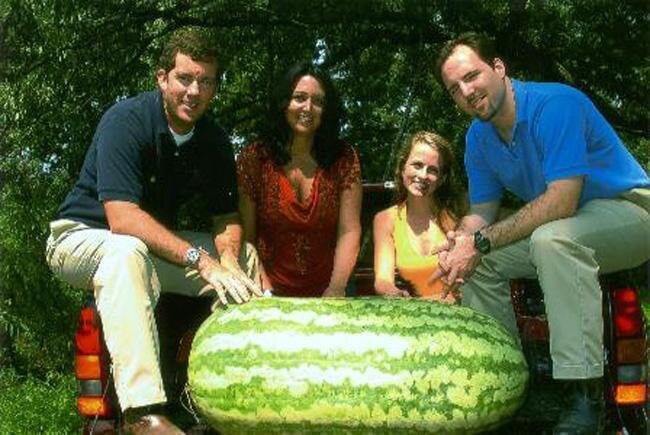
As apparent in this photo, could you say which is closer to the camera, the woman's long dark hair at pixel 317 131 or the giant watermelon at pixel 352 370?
the giant watermelon at pixel 352 370

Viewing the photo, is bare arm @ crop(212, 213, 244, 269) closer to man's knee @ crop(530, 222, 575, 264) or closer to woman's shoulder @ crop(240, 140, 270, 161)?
woman's shoulder @ crop(240, 140, 270, 161)

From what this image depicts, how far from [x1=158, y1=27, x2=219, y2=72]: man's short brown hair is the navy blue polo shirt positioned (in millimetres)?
170

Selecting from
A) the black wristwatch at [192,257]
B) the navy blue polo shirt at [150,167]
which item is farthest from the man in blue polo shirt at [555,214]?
the navy blue polo shirt at [150,167]

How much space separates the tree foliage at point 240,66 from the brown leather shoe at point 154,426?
558cm

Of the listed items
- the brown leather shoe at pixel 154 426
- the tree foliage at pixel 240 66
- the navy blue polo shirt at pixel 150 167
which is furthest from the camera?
the tree foliage at pixel 240 66

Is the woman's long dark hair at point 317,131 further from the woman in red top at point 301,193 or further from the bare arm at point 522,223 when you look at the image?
the bare arm at point 522,223

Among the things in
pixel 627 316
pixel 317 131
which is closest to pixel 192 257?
pixel 317 131

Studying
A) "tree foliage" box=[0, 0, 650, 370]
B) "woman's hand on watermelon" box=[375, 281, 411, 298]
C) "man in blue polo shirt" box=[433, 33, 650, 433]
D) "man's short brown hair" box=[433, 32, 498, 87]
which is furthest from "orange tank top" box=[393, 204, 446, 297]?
"tree foliage" box=[0, 0, 650, 370]

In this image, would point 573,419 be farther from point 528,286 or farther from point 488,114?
point 488,114

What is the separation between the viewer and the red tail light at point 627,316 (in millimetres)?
3410

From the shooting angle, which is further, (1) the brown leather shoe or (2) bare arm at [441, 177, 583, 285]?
(2) bare arm at [441, 177, 583, 285]

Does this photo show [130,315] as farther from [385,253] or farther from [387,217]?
[387,217]

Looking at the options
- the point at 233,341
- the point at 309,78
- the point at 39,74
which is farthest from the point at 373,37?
the point at 233,341

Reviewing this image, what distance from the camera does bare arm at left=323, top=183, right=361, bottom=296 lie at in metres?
4.14
